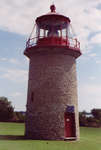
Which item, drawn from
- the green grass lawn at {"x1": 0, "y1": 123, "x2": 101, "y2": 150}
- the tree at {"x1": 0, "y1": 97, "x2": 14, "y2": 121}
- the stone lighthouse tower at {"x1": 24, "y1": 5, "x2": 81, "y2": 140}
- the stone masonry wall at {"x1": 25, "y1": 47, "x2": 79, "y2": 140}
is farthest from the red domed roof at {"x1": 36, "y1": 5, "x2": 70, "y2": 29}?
the tree at {"x1": 0, "y1": 97, "x2": 14, "y2": 121}

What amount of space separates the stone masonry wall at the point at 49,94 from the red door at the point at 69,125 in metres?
0.41

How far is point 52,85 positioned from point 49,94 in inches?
26.5

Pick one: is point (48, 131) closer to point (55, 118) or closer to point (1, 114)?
point (55, 118)

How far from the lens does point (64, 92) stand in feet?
53.1

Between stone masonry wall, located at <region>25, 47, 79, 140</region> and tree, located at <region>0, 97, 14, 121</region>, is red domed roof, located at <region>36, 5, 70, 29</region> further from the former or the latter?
tree, located at <region>0, 97, 14, 121</region>

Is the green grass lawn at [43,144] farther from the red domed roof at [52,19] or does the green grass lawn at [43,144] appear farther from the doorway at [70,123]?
the red domed roof at [52,19]

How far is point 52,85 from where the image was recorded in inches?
633

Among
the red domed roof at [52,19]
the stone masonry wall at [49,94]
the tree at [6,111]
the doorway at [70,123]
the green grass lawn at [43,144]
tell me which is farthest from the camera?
the tree at [6,111]

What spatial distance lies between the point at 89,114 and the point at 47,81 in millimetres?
19696

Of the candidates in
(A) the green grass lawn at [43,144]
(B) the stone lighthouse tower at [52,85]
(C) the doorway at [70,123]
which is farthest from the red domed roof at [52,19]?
(A) the green grass lawn at [43,144]

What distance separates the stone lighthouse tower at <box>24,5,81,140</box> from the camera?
15.8 meters

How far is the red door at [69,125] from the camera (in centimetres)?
1600

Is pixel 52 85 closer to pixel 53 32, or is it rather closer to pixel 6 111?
pixel 53 32

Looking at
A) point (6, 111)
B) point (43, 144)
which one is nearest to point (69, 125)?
point (43, 144)
